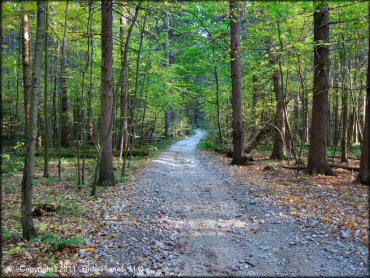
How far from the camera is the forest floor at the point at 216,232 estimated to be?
4117mm

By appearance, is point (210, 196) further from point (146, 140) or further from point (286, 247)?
point (146, 140)

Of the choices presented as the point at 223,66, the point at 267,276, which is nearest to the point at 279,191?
the point at 267,276

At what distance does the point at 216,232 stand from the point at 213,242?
1.56 ft

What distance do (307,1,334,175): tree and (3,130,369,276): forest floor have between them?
99 centimetres

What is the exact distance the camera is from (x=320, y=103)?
1000 cm

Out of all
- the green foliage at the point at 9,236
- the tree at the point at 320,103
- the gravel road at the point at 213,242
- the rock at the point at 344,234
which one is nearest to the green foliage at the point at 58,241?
the gravel road at the point at 213,242

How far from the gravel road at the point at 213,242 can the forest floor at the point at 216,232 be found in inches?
0.7

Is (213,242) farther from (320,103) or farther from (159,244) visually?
(320,103)

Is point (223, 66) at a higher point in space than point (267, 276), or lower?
higher

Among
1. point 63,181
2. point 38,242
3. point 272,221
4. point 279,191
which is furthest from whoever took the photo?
point 63,181

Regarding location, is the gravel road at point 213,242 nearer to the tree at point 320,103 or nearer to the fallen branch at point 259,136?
the tree at point 320,103

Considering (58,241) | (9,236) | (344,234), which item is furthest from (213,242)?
(9,236)

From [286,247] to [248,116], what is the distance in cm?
1609

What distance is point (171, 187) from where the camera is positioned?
9.49 m
